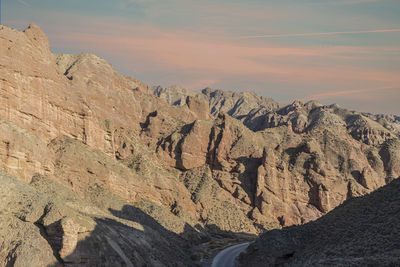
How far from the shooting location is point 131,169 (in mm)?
87250

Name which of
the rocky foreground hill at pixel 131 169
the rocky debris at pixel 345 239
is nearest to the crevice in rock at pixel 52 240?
the rocky foreground hill at pixel 131 169

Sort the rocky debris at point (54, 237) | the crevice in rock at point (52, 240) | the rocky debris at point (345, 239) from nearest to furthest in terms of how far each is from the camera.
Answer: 1. the rocky debris at point (345, 239)
2. the rocky debris at point (54, 237)
3. the crevice in rock at point (52, 240)

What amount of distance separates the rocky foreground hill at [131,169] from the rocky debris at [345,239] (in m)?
15.3

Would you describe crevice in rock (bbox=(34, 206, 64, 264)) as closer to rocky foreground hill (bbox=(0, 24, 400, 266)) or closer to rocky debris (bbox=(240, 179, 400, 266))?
rocky foreground hill (bbox=(0, 24, 400, 266))

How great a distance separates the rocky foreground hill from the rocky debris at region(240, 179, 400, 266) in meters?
15.3

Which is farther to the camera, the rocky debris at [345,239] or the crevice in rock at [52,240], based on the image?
the crevice in rock at [52,240]

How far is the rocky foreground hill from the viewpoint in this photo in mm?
43656

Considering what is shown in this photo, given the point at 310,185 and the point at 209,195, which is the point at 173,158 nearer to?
the point at 209,195

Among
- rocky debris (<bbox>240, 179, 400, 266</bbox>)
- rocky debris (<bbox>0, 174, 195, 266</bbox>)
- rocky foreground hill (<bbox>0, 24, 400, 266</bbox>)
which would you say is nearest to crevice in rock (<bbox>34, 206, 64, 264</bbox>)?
rocky debris (<bbox>0, 174, 195, 266</bbox>)

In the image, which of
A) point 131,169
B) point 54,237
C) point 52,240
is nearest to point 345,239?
point 54,237

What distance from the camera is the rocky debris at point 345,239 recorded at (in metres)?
35.9

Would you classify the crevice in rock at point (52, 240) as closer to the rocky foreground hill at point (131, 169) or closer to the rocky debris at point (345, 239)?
the rocky foreground hill at point (131, 169)

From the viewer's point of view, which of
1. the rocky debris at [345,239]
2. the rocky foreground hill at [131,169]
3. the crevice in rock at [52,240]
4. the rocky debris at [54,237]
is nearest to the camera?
the rocky debris at [345,239]

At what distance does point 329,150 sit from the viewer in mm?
128750
